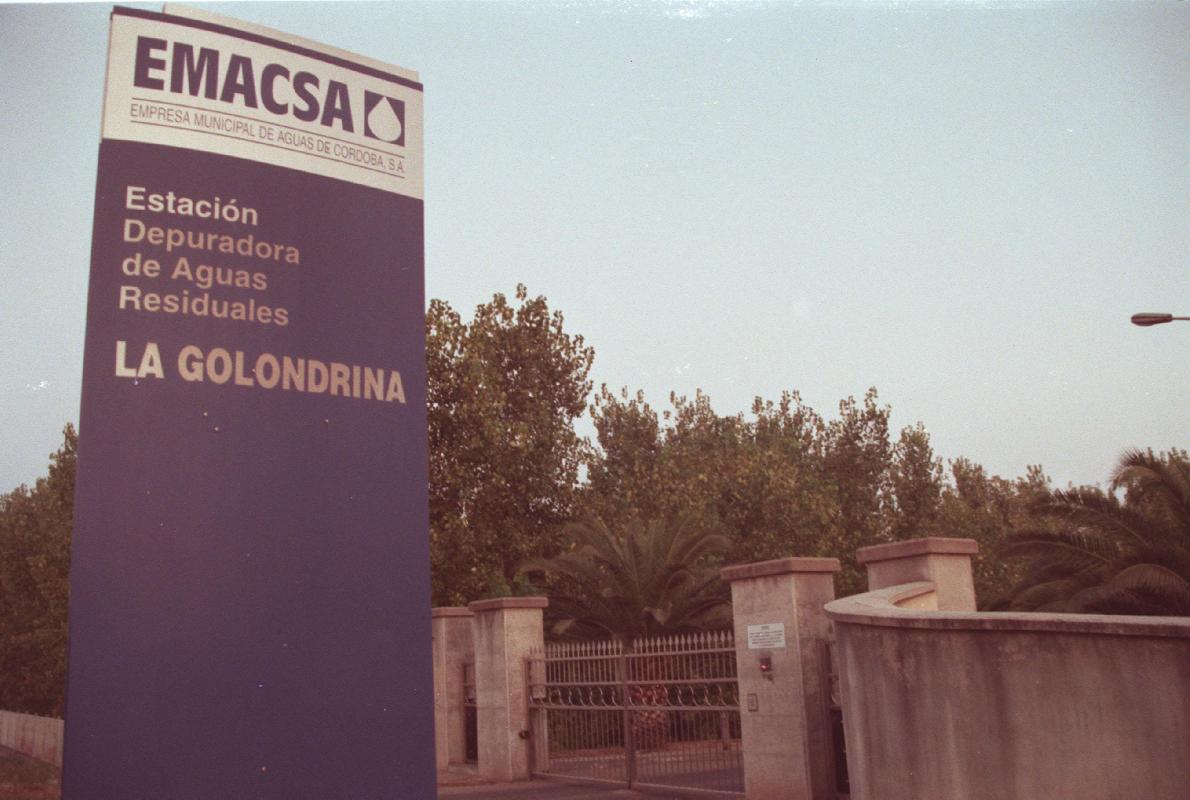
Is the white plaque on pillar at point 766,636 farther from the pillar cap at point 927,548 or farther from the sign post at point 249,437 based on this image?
the sign post at point 249,437

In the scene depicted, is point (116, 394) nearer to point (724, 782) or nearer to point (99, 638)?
point (99, 638)

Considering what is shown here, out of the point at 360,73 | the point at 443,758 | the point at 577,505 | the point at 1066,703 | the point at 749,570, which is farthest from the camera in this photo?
the point at 577,505

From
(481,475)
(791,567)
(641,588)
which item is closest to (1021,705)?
(791,567)

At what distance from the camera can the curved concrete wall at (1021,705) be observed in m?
6.55

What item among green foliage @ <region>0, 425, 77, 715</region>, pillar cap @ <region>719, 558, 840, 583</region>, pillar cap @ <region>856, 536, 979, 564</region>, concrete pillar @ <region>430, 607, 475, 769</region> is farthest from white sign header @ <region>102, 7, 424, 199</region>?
green foliage @ <region>0, 425, 77, 715</region>

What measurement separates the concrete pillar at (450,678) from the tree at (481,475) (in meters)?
9.84

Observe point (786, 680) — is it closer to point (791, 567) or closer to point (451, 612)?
point (791, 567)

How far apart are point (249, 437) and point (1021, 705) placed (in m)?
5.64

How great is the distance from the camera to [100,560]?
7.27 metres

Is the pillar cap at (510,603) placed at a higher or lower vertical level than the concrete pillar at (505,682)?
higher

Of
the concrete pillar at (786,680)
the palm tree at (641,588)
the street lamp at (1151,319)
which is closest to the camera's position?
the concrete pillar at (786,680)

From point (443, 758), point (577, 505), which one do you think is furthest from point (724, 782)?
point (577, 505)

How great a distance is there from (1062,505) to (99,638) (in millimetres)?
14733

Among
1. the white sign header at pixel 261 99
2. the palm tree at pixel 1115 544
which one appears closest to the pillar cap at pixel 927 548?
the palm tree at pixel 1115 544
